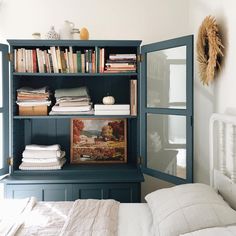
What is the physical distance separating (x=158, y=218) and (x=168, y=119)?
1177 millimetres

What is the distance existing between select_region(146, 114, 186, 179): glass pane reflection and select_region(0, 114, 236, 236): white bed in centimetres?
43

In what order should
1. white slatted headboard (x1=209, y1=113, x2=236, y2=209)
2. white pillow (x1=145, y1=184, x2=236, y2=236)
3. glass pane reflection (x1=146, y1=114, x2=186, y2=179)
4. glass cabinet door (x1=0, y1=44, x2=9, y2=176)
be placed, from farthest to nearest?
1. glass cabinet door (x1=0, y1=44, x2=9, y2=176)
2. glass pane reflection (x1=146, y1=114, x2=186, y2=179)
3. white slatted headboard (x1=209, y1=113, x2=236, y2=209)
4. white pillow (x1=145, y1=184, x2=236, y2=236)

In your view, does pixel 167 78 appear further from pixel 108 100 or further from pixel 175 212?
Answer: pixel 175 212

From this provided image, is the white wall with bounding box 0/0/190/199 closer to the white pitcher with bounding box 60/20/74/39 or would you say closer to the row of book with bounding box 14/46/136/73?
the white pitcher with bounding box 60/20/74/39

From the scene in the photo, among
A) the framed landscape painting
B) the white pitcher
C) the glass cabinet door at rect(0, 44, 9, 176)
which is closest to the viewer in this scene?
the glass cabinet door at rect(0, 44, 9, 176)

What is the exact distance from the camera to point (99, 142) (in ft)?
9.73

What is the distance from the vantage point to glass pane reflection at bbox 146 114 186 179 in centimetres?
250

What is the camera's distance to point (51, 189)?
8.32ft

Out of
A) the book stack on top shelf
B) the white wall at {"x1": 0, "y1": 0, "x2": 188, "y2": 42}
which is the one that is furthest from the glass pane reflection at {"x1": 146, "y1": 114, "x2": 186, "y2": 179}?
the white wall at {"x1": 0, "y1": 0, "x2": 188, "y2": 42}

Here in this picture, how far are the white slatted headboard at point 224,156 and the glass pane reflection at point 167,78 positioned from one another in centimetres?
43

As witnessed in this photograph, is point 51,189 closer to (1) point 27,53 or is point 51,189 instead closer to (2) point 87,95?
(2) point 87,95

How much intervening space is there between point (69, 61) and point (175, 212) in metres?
1.68

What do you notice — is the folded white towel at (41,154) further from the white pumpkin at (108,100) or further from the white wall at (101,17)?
the white wall at (101,17)

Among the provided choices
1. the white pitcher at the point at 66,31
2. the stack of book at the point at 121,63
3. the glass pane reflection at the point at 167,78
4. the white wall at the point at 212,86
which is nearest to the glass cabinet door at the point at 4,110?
the white pitcher at the point at 66,31
